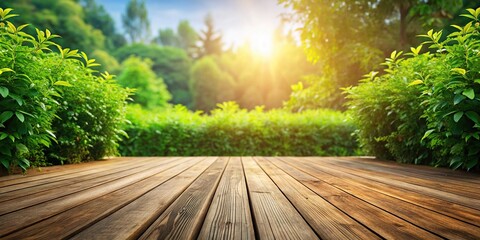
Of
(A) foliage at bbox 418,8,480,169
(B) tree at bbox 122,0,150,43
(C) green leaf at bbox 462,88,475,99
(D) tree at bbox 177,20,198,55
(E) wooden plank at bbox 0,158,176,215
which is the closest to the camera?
(E) wooden plank at bbox 0,158,176,215

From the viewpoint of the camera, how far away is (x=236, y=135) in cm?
491

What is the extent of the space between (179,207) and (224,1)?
48687 mm

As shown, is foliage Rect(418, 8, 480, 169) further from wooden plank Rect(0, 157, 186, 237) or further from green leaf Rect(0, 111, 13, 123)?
green leaf Rect(0, 111, 13, 123)

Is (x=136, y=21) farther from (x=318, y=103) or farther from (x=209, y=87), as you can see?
(x=318, y=103)

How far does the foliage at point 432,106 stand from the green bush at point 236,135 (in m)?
1.33

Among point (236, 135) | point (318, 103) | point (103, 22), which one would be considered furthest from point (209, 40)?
point (236, 135)

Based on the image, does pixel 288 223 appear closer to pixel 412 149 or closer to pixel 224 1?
pixel 412 149

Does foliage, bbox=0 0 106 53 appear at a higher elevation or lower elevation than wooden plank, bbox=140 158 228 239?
higher

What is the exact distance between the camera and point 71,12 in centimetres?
2520

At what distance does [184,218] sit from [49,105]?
6.29 feet

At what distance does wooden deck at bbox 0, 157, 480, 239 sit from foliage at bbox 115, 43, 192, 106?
33.3m

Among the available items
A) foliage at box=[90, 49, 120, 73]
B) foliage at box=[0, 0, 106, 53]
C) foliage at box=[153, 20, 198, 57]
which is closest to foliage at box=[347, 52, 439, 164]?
foliage at box=[0, 0, 106, 53]

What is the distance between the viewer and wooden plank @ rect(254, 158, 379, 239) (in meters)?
0.78

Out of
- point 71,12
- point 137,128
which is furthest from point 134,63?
point 137,128
